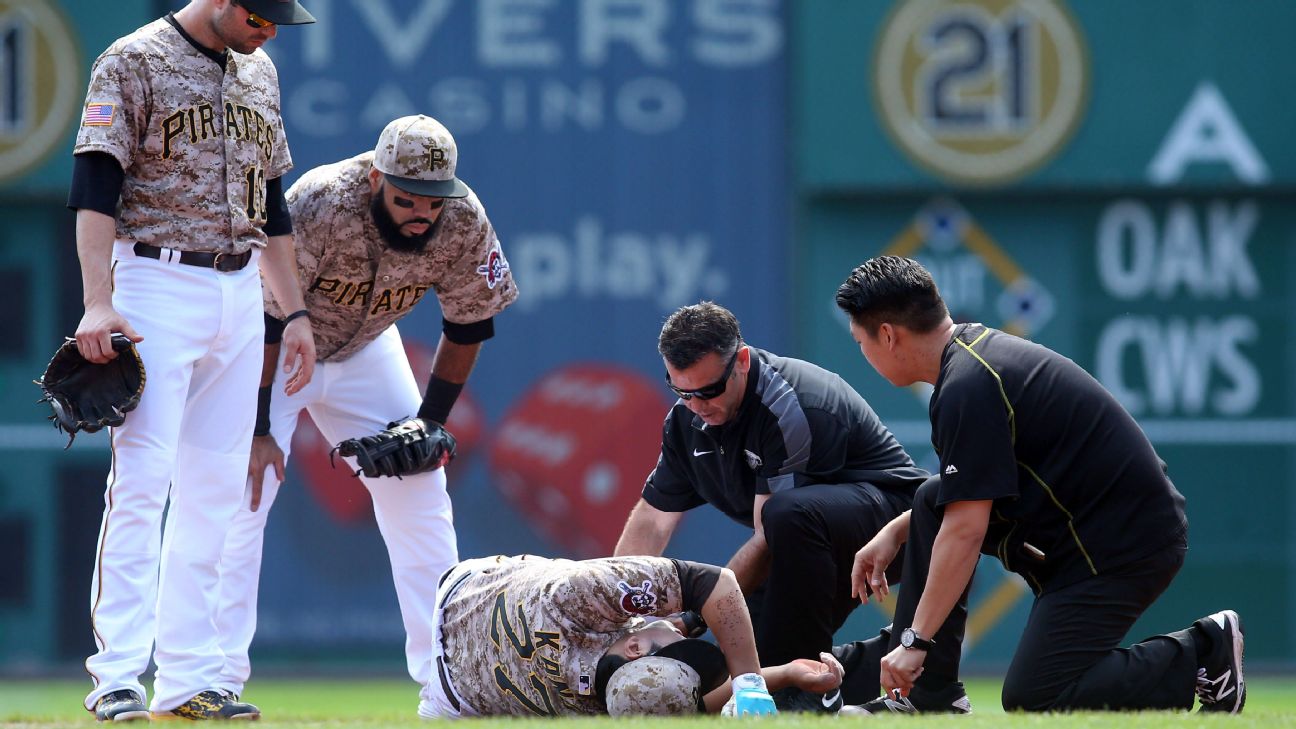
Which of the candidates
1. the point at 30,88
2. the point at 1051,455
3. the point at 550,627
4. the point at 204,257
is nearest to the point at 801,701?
the point at 550,627

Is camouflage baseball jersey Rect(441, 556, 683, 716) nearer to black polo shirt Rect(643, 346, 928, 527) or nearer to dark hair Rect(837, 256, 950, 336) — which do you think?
black polo shirt Rect(643, 346, 928, 527)

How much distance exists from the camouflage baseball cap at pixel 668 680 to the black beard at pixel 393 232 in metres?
1.78

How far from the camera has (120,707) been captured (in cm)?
446

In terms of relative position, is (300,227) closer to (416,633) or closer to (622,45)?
(416,633)

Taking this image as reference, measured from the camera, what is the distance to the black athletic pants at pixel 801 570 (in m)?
5.20

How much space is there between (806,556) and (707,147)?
6.62m

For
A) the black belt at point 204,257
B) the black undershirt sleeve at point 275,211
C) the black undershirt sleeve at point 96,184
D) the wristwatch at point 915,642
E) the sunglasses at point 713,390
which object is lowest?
the wristwatch at point 915,642

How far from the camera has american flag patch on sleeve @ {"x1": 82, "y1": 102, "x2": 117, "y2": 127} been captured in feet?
15.3

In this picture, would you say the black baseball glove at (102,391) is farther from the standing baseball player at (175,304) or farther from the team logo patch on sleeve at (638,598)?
the team logo patch on sleeve at (638,598)

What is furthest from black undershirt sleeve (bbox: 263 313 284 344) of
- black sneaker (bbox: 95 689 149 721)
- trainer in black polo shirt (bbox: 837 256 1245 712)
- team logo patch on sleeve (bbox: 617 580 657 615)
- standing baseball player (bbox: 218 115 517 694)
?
trainer in black polo shirt (bbox: 837 256 1245 712)

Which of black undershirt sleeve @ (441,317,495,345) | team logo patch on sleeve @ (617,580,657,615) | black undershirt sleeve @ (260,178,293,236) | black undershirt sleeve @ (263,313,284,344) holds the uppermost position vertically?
black undershirt sleeve @ (260,178,293,236)

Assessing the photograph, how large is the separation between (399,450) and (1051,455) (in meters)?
2.22

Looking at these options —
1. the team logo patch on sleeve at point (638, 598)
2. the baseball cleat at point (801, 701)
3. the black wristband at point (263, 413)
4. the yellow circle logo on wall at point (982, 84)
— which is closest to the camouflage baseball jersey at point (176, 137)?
the black wristband at point (263, 413)

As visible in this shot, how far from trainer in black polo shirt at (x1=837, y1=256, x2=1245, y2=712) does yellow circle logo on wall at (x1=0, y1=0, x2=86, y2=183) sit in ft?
25.8
